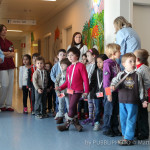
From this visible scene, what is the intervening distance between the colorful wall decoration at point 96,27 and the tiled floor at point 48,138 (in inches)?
107

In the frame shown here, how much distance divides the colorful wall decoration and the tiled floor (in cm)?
273

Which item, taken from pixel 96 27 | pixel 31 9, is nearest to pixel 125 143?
pixel 96 27

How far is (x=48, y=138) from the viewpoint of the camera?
10.8 ft

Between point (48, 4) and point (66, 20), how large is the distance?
2.95ft

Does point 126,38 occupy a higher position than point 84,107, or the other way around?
point 126,38

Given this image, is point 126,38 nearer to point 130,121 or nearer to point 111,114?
point 111,114

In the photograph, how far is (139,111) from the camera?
10.9 feet

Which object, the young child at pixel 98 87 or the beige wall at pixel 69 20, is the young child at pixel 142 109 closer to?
the young child at pixel 98 87

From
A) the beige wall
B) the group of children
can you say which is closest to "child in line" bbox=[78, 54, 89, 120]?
the group of children

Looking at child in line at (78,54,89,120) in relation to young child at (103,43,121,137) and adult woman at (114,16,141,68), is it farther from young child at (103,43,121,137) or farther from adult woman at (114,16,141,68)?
young child at (103,43,121,137)

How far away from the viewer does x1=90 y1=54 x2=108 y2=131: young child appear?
3.83m

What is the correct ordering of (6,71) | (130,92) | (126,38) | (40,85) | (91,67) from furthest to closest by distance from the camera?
(6,71) < (40,85) < (91,67) < (126,38) < (130,92)

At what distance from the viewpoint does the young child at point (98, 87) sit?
3830 millimetres

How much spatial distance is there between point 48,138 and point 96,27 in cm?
378
